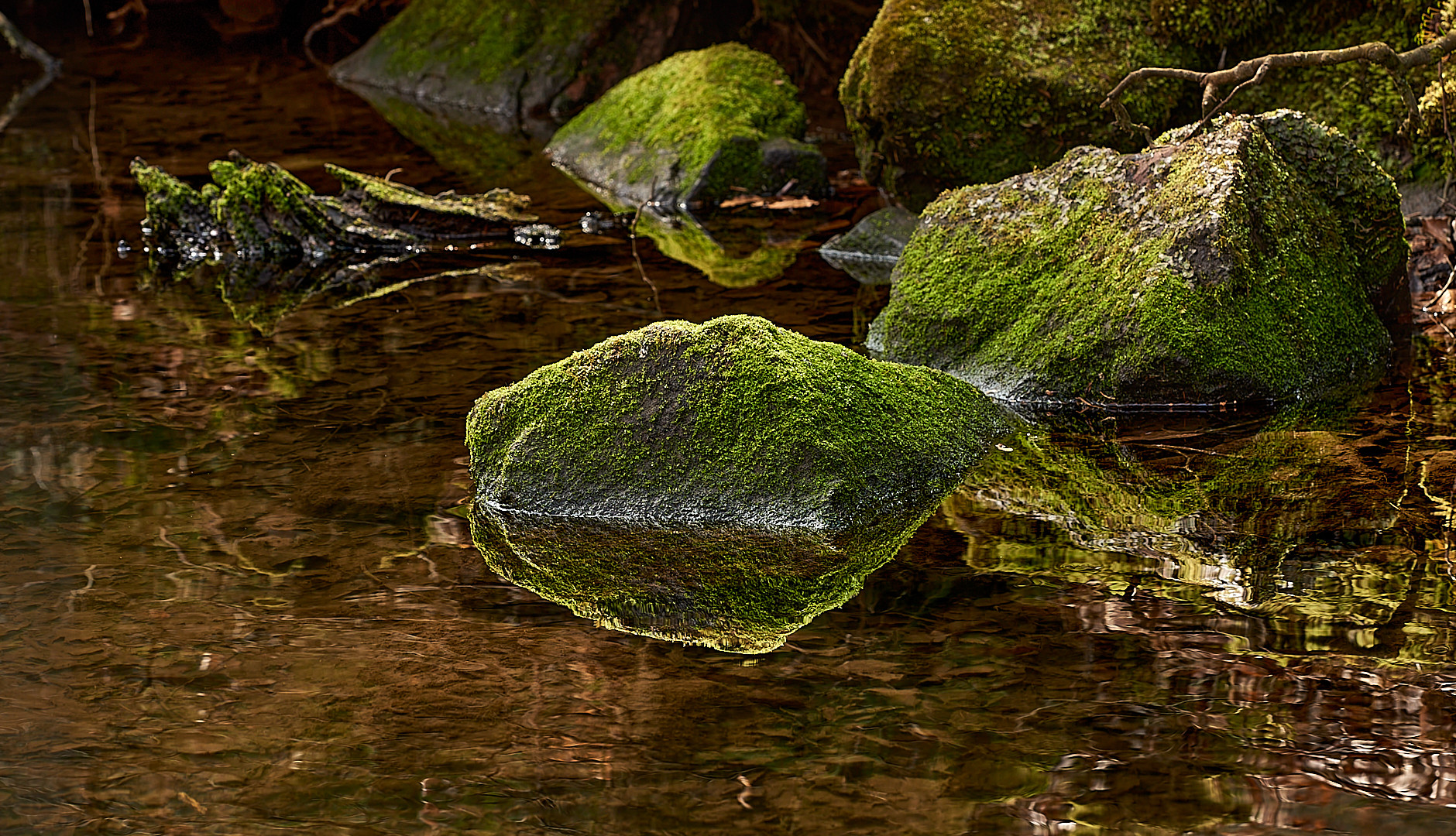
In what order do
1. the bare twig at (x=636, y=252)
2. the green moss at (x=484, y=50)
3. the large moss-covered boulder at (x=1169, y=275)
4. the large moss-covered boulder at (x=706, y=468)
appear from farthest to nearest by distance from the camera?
the green moss at (x=484, y=50) < the bare twig at (x=636, y=252) < the large moss-covered boulder at (x=1169, y=275) < the large moss-covered boulder at (x=706, y=468)

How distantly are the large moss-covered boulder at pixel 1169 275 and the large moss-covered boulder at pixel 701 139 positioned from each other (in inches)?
152

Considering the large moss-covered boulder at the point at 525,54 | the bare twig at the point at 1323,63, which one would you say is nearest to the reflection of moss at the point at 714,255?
the bare twig at the point at 1323,63

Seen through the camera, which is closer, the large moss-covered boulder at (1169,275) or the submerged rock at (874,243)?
the large moss-covered boulder at (1169,275)

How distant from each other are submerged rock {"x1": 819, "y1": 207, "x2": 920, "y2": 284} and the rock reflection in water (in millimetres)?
4251

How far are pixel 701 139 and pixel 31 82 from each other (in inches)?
459

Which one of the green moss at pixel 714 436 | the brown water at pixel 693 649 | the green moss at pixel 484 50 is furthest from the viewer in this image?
the green moss at pixel 484 50

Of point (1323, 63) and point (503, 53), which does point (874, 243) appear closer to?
point (1323, 63)

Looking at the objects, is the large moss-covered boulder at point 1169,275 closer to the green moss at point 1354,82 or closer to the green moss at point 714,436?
the green moss at point 714,436

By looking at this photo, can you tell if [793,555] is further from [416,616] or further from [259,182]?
[259,182]

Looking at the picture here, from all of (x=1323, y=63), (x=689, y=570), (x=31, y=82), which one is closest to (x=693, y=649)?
(x=689, y=570)

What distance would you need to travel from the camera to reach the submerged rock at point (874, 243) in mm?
9156

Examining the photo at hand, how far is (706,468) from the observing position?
203 inches

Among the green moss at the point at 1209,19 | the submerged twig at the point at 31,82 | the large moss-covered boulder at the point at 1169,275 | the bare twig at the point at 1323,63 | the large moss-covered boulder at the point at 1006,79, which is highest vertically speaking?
the submerged twig at the point at 31,82

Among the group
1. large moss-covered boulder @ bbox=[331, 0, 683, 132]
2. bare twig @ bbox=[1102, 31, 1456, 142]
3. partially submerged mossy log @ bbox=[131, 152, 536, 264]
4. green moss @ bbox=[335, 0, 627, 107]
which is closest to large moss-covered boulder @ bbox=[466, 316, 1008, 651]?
bare twig @ bbox=[1102, 31, 1456, 142]
